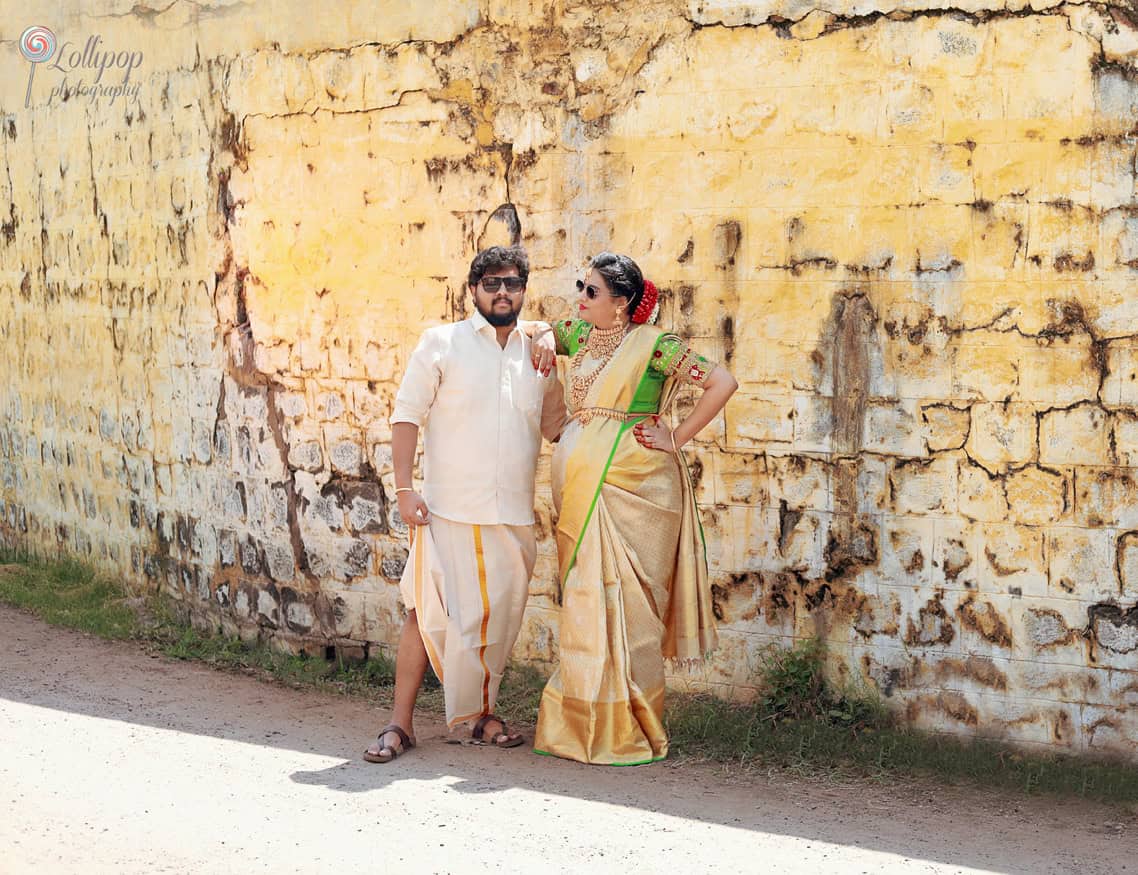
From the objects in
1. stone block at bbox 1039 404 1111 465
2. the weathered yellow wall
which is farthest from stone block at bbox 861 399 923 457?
stone block at bbox 1039 404 1111 465

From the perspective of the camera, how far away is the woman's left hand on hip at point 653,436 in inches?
183

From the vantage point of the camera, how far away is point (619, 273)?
15.1ft

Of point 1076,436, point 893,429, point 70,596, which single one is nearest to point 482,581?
point 893,429

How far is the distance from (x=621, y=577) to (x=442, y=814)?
3.13ft

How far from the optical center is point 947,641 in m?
4.74

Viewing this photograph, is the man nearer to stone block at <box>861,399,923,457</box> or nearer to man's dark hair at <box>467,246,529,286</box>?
man's dark hair at <box>467,246,529,286</box>

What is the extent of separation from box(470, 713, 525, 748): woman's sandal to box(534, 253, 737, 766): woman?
0.16 m

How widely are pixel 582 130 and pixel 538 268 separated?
21.4 inches

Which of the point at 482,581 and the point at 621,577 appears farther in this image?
the point at 482,581

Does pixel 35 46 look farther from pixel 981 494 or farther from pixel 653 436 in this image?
pixel 981 494

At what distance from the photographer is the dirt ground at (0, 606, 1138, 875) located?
3.86m

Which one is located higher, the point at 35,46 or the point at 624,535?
the point at 35,46
